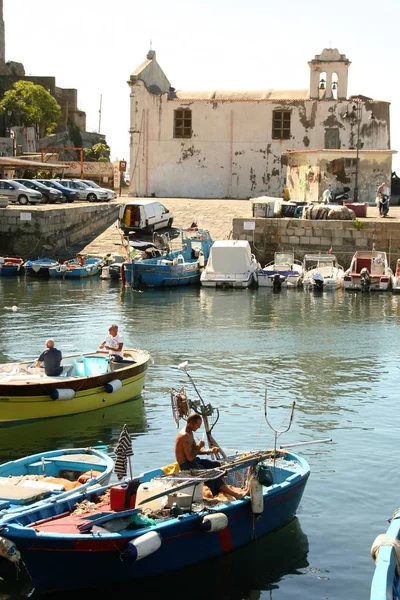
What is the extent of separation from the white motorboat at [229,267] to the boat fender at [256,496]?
85.5ft

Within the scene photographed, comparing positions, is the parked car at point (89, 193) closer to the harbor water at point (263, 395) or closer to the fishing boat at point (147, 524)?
the harbor water at point (263, 395)

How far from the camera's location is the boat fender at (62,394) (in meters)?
18.1

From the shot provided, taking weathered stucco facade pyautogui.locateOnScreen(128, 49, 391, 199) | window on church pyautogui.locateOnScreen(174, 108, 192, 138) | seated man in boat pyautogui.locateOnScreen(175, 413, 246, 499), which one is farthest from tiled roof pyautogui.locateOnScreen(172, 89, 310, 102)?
seated man in boat pyautogui.locateOnScreen(175, 413, 246, 499)

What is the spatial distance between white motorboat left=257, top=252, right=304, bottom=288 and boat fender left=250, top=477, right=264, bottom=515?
25919mm

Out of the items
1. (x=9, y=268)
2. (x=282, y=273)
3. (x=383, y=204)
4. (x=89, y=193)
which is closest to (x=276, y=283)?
(x=282, y=273)

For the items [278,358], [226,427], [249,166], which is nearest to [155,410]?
[226,427]

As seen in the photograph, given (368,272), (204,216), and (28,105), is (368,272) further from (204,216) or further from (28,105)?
(28,105)

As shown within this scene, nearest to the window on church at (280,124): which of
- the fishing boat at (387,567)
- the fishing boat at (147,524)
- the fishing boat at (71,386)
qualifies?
the fishing boat at (71,386)

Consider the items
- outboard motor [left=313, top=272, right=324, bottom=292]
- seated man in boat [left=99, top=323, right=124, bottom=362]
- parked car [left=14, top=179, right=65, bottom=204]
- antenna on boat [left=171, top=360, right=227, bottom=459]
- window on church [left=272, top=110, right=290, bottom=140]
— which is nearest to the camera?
antenna on boat [left=171, top=360, right=227, bottom=459]

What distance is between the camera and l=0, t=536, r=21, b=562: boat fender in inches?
438

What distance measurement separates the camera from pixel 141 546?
11.1 m

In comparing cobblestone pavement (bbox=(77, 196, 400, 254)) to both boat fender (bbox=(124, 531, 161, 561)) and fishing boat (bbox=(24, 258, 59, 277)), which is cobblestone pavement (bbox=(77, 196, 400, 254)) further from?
boat fender (bbox=(124, 531, 161, 561))

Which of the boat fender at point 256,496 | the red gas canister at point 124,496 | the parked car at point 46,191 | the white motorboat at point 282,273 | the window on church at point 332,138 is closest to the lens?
the red gas canister at point 124,496

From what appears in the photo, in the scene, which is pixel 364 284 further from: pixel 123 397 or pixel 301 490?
pixel 301 490
